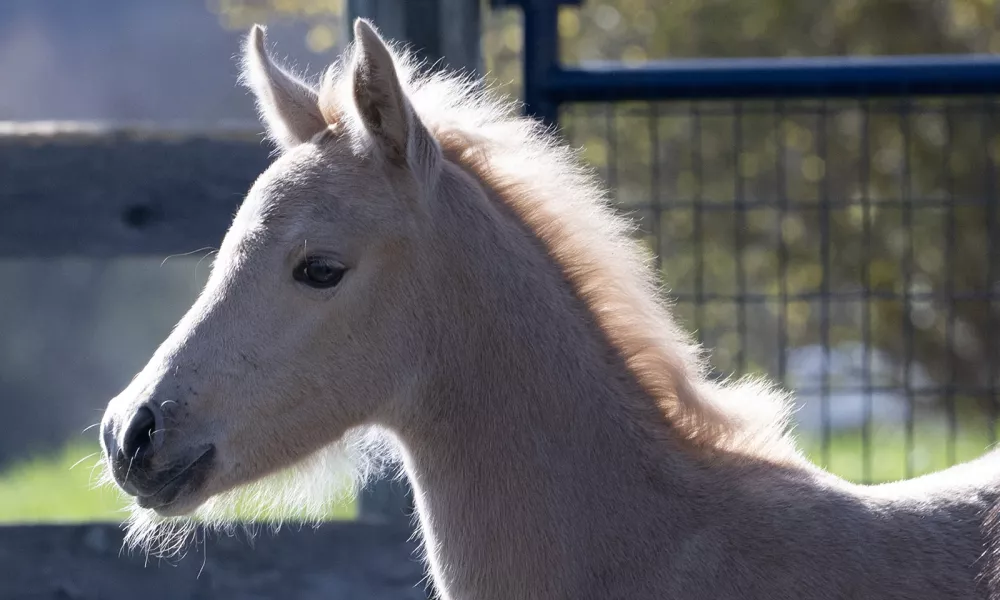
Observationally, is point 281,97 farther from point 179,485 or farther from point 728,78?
point 728,78

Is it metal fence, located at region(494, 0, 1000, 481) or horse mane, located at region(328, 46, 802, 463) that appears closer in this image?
horse mane, located at region(328, 46, 802, 463)

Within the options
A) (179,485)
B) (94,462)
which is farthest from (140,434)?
(94,462)

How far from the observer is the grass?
23.2 ft

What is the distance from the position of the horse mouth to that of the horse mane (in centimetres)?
87

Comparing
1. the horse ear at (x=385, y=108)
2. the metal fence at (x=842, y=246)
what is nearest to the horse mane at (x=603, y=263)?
the horse ear at (x=385, y=108)

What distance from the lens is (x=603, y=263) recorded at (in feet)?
9.48

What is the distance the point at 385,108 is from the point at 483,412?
0.70 m

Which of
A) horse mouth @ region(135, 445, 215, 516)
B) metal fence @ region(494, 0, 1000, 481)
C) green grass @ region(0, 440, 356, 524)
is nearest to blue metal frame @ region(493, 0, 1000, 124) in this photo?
metal fence @ region(494, 0, 1000, 481)

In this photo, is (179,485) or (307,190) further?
(307,190)

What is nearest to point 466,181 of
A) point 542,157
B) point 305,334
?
point 542,157

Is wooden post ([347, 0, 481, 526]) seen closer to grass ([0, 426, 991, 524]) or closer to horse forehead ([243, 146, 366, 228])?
horse forehead ([243, 146, 366, 228])

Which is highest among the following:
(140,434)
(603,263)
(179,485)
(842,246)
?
(603,263)

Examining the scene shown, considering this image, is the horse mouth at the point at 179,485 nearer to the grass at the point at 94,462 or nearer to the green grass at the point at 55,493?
the green grass at the point at 55,493

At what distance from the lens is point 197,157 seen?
3.75 meters
